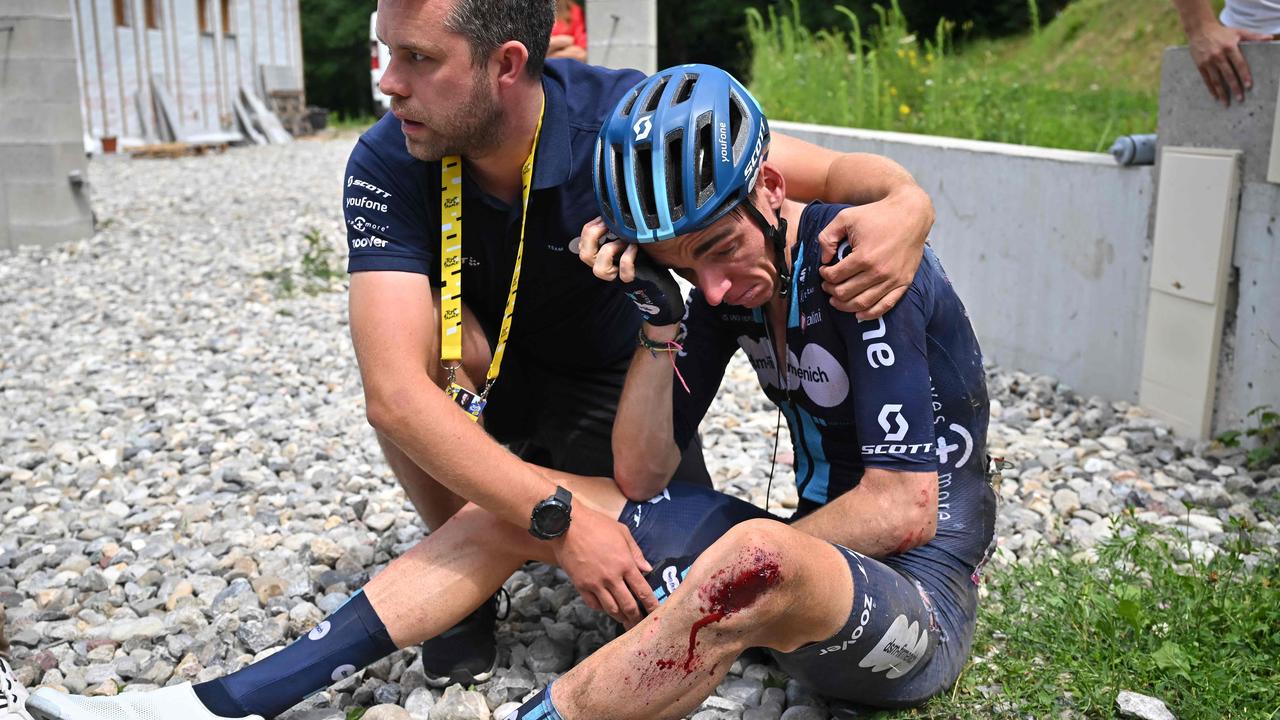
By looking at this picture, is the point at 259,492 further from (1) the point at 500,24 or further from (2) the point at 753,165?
(2) the point at 753,165

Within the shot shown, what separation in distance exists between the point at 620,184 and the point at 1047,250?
3.95m

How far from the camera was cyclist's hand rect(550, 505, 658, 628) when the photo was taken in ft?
9.21

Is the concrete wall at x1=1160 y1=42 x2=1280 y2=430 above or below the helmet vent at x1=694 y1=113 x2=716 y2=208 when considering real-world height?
below

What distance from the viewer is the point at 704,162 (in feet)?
8.55

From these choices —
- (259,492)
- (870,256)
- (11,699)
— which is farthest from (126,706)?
(259,492)

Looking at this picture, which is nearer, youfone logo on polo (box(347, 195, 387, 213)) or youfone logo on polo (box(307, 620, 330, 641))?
youfone logo on polo (box(307, 620, 330, 641))

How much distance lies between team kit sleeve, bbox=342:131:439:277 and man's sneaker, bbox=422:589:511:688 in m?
0.93

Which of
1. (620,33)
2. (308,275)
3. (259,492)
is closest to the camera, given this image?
(259,492)

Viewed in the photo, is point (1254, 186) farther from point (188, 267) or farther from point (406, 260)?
point (188, 267)

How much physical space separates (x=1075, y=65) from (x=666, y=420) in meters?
10.0

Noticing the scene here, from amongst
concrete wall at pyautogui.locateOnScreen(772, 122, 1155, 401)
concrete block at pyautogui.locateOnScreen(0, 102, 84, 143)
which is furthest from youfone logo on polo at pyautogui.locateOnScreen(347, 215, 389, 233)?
concrete block at pyautogui.locateOnScreen(0, 102, 84, 143)

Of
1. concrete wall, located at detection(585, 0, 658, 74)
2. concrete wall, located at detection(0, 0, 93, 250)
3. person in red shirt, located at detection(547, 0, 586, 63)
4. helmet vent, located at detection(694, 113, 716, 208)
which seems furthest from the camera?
concrete wall, located at detection(0, 0, 93, 250)

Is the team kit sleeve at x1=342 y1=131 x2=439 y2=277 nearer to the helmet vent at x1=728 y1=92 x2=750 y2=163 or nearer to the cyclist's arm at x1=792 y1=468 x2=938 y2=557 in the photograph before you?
the helmet vent at x1=728 y1=92 x2=750 y2=163

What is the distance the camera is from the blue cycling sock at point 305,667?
9.32 ft
